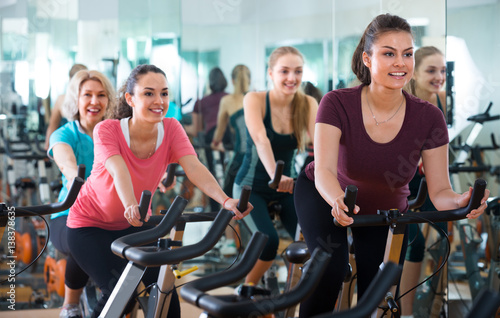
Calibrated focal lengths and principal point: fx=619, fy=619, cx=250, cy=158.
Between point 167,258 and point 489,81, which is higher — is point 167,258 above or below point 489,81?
below

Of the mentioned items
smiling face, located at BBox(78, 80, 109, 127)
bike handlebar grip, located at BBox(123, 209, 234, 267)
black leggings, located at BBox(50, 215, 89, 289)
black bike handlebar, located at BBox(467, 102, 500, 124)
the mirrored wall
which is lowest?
black leggings, located at BBox(50, 215, 89, 289)

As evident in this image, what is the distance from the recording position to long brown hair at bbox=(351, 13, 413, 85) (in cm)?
206

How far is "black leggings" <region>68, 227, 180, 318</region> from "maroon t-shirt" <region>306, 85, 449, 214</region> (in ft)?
2.63

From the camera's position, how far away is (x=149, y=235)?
5.44 ft

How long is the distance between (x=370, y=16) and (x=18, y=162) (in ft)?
10.7

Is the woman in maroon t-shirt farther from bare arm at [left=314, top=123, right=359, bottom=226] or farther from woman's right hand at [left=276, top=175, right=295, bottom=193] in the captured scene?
woman's right hand at [left=276, top=175, right=295, bottom=193]

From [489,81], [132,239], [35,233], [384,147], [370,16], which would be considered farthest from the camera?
[35,233]

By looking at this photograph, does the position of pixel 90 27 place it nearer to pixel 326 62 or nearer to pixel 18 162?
pixel 18 162

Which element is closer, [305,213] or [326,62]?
→ [305,213]

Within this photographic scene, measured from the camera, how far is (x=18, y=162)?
5.44m

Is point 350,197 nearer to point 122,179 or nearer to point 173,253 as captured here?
point 173,253

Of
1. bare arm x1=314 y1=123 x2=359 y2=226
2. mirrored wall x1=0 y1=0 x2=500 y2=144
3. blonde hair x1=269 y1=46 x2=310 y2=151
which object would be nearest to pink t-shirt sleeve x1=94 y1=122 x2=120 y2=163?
bare arm x1=314 y1=123 x2=359 y2=226

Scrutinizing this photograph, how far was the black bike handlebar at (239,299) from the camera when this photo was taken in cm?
104

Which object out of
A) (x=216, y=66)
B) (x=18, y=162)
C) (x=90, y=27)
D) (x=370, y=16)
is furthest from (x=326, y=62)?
(x=18, y=162)
